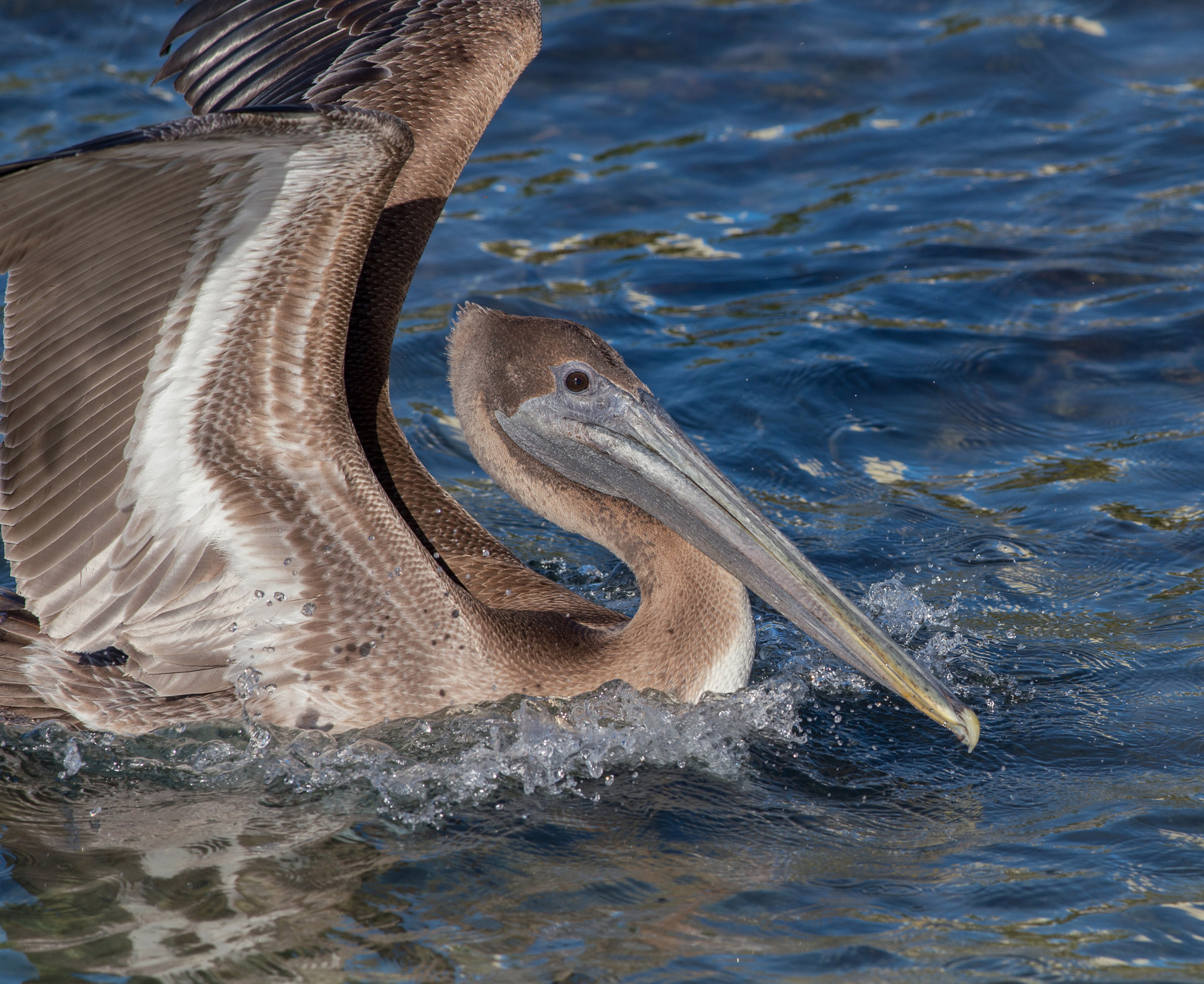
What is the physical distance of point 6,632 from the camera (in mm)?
4875

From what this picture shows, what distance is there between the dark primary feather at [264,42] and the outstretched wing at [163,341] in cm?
203

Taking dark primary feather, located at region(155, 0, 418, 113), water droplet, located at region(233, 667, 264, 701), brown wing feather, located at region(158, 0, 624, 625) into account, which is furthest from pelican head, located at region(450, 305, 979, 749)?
dark primary feather, located at region(155, 0, 418, 113)

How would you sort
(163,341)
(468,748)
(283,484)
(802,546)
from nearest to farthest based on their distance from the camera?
(163,341) < (283,484) < (468,748) < (802,546)

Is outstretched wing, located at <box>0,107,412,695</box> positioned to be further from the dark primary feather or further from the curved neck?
the dark primary feather

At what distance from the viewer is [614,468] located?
16.0 ft

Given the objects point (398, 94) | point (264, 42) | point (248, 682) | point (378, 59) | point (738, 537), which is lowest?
point (248, 682)

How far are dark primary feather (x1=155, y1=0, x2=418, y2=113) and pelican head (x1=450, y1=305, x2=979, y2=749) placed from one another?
169 centimetres

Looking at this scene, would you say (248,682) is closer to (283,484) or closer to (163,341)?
(283,484)

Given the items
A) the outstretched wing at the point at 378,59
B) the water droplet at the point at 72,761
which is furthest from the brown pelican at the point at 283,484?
the outstretched wing at the point at 378,59

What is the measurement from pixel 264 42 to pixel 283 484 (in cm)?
265

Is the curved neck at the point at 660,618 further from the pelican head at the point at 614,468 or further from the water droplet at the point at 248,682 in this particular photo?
the water droplet at the point at 248,682

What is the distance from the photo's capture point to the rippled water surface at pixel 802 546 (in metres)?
3.76

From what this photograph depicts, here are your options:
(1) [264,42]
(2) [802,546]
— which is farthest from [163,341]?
(2) [802,546]

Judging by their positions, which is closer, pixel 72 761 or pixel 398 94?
pixel 72 761
